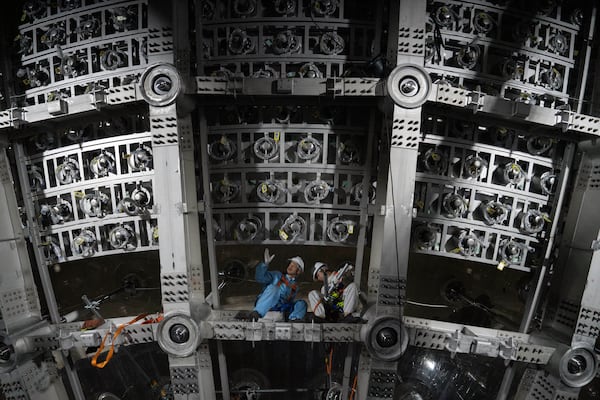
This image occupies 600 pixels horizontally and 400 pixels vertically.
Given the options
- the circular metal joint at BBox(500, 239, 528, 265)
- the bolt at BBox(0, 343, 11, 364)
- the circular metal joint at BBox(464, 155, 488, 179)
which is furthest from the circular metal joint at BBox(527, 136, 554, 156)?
the bolt at BBox(0, 343, 11, 364)

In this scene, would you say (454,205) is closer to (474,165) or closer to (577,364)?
(474,165)

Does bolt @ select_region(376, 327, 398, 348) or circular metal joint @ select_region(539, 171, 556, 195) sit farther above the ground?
circular metal joint @ select_region(539, 171, 556, 195)

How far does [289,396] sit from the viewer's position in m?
6.96

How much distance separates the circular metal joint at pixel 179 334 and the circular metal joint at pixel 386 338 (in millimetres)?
2566

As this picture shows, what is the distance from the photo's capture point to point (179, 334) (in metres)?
4.96

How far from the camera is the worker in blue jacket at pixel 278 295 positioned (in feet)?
18.2

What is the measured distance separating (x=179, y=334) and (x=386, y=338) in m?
3.10

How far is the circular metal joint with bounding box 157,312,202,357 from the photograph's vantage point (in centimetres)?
493

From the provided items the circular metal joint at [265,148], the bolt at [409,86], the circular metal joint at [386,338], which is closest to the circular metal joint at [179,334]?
the circular metal joint at [386,338]

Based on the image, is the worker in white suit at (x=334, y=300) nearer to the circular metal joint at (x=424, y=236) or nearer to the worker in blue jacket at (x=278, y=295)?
the worker in blue jacket at (x=278, y=295)

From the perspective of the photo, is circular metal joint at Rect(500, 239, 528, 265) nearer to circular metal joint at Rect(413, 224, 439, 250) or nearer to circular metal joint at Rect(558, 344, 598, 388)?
circular metal joint at Rect(413, 224, 439, 250)

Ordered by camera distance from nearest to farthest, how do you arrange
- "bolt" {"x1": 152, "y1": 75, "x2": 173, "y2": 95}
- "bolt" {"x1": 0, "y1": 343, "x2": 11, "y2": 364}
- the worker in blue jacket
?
1. "bolt" {"x1": 152, "y1": 75, "x2": 173, "y2": 95}
2. "bolt" {"x1": 0, "y1": 343, "x2": 11, "y2": 364}
3. the worker in blue jacket

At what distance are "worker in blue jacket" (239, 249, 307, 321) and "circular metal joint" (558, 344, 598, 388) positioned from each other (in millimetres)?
4151

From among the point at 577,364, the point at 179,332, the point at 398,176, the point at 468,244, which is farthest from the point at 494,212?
the point at 179,332
